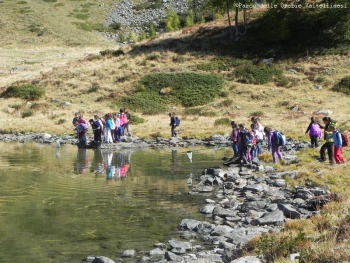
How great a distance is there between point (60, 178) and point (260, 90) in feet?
115

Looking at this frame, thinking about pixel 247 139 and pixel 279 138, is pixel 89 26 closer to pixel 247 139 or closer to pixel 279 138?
pixel 247 139

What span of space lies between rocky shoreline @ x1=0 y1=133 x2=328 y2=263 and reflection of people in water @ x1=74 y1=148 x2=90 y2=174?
5334 millimetres

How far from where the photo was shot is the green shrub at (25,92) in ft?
167

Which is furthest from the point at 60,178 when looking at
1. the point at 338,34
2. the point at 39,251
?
the point at 338,34

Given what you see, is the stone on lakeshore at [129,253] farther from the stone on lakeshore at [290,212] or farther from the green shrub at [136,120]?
the green shrub at [136,120]

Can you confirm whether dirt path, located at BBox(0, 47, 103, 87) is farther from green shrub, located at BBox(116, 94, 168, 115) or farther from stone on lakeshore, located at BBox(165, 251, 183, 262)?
stone on lakeshore, located at BBox(165, 251, 183, 262)

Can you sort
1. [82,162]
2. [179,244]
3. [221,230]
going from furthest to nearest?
1. [82,162]
2. [221,230]
3. [179,244]

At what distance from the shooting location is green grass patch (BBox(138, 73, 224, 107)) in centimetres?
5062

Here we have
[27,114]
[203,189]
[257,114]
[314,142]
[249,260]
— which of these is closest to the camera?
[249,260]

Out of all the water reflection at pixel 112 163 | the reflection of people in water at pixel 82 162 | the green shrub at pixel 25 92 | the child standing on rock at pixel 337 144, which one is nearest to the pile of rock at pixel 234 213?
the child standing on rock at pixel 337 144

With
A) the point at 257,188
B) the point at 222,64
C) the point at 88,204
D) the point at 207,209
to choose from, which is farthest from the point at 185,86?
the point at 207,209

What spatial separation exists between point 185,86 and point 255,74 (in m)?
8.06

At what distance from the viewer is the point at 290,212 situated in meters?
12.6

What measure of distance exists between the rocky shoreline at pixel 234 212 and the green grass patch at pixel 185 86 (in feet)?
92.8
